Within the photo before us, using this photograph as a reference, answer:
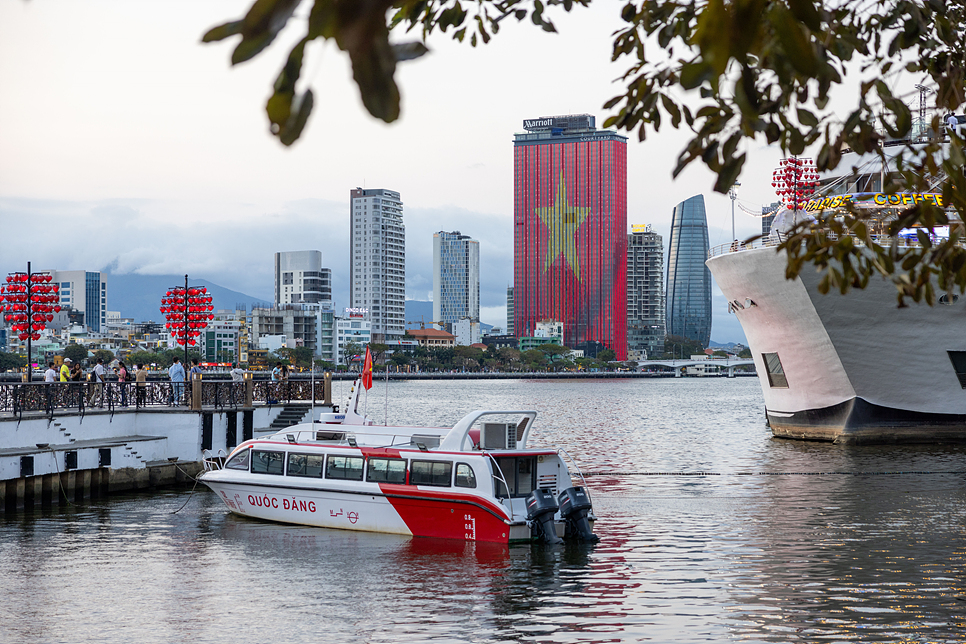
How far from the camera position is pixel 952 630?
579 inches

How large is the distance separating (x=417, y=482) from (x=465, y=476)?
56.0 inches

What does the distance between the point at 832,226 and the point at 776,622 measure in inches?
413

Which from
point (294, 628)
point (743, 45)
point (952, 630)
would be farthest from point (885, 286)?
point (743, 45)

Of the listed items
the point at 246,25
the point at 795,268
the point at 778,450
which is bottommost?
the point at 778,450

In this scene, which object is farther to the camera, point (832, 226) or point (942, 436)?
point (942, 436)

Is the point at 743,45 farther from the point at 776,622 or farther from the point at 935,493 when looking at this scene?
the point at 935,493

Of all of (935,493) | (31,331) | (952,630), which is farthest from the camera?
(31,331)

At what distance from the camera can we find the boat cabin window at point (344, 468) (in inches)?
936

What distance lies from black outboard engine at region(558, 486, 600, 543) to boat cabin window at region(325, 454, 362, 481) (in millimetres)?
4946

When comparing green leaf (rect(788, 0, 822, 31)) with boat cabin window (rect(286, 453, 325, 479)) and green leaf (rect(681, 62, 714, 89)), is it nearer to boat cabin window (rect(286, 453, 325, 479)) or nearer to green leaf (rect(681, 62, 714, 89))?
green leaf (rect(681, 62, 714, 89))

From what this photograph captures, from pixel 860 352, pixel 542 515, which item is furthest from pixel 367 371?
pixel 860 352

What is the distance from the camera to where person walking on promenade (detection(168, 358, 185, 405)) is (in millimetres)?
34594

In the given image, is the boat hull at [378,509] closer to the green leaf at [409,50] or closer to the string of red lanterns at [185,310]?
the string of red lanterns at [185,310]

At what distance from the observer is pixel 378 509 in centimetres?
2341
